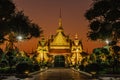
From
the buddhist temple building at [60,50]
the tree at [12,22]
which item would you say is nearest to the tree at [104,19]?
the tree at [12,22]

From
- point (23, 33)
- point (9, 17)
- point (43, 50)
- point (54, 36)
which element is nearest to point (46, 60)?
point (43, 50)

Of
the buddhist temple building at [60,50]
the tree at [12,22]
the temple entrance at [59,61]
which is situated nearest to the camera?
the tree at [12,22]

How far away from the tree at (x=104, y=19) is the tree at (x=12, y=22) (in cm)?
679

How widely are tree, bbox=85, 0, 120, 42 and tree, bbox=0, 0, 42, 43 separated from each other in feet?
22.3

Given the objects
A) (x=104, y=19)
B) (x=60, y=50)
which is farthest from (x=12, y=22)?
(x=60, y=50)

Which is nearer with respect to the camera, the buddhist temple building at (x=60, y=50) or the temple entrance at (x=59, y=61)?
the buddhist temple building at (x=60, y=50)

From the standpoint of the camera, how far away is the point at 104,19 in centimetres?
3944

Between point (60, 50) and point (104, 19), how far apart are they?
2962 inches

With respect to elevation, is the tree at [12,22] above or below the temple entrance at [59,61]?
below

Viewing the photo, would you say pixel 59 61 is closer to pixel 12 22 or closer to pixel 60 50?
pixel 60 50

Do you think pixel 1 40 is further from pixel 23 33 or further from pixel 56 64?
pixel 56 64

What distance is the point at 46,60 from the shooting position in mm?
110750

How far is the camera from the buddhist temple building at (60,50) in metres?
111

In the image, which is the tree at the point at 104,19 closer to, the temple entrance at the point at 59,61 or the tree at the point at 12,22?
the tree at the point at 12,22
